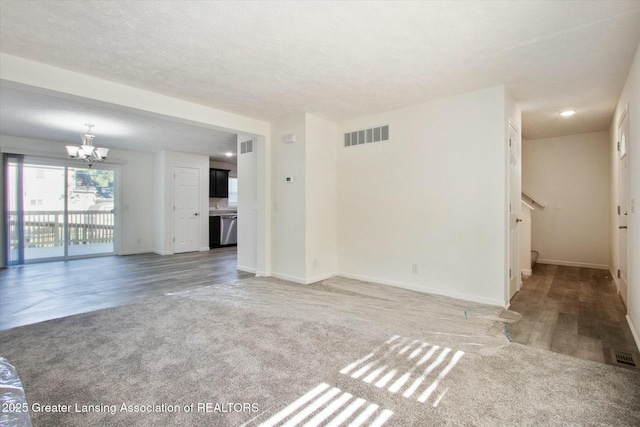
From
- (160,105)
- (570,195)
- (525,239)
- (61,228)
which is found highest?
(160,105)

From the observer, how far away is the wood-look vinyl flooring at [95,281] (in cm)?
337

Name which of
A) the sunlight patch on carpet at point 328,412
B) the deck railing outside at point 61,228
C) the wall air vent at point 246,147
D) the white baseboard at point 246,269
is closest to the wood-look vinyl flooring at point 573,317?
the sunlight patch on carpet at point 328,412

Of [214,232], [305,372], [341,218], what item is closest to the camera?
[305,372]

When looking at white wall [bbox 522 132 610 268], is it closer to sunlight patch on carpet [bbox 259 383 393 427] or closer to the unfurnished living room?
the unfurnished living room

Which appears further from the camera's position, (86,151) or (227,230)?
(227,230)

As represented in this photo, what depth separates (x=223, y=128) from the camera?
4.25 m

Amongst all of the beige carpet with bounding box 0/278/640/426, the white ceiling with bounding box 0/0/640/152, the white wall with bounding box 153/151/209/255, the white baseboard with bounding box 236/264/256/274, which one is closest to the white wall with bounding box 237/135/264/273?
the white baseboard with bounding box 236/264/256/274

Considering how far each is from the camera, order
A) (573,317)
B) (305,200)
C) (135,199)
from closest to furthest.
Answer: (573,317)
(305,200)
(135,199)

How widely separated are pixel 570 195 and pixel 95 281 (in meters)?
8.12

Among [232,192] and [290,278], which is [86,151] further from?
[232,192]

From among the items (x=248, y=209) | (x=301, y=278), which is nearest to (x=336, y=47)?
(x=301, y=278)

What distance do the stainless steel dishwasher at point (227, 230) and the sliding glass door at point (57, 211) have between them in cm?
253

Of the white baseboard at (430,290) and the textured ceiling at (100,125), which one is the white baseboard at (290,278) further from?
the textured ceiling at (100,125)

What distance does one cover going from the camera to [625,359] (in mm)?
2182
